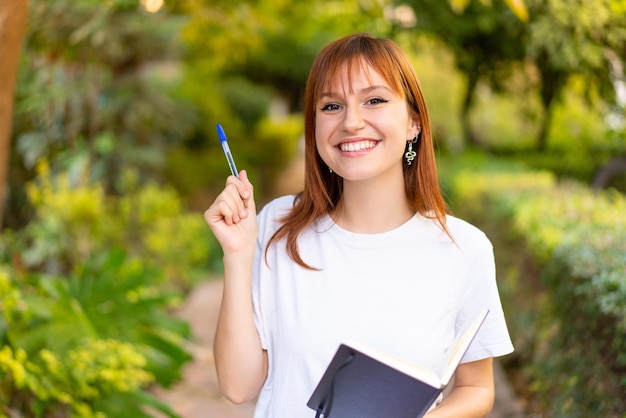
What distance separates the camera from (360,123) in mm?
1892

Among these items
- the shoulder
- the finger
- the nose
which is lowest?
the shoulder

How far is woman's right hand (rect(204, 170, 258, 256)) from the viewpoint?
1892 millimetres

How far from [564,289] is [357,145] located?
239cm

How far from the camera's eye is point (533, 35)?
17.4 feet

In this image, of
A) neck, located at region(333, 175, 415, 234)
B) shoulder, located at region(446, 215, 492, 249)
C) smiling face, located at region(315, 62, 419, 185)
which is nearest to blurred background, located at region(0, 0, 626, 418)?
Answer: shoulder, located at region(446, 215, 492, 249)

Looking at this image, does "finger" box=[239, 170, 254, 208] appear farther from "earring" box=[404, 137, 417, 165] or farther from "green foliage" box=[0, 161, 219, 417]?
"green foliage" box=[0, 161, 219, 417]

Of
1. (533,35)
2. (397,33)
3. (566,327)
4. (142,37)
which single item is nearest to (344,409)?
(566,327)

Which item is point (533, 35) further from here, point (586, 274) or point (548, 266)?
point (586, 274)

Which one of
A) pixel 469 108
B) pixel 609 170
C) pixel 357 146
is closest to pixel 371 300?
pixel 357 146

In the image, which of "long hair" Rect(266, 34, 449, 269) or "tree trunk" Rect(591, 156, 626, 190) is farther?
"tree trunk" Rect(591, 156, 626, 190)

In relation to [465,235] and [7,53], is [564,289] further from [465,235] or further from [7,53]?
[7,53]

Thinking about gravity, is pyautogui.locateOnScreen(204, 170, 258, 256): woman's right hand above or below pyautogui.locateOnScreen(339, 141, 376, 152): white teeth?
below

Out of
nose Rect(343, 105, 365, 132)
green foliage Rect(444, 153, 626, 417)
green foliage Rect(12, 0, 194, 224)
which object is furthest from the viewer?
green foliage Rect(12, 0, 194, 224)

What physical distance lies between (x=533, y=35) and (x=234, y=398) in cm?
401
